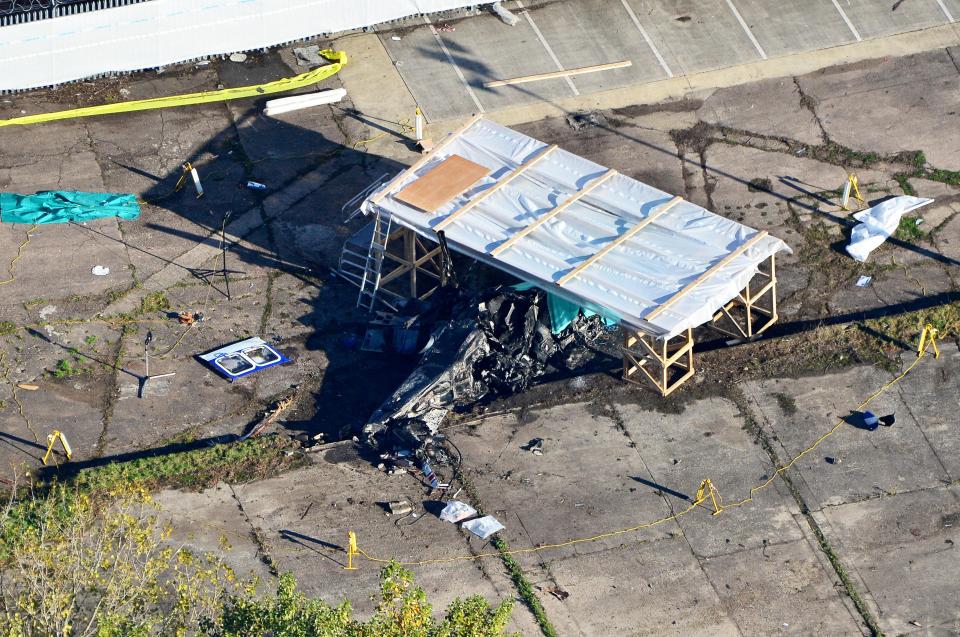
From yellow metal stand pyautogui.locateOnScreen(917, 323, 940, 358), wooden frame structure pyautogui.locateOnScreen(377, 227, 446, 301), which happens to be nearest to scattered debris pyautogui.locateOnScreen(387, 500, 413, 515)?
wooden frame structure pyautogui.locateOnScreen(377, 227, 446, 301)

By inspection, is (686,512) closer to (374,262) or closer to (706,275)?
(706,275)

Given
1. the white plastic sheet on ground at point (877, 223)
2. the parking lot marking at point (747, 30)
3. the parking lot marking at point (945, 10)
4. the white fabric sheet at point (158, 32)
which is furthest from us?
the parking lot marking at point (945, 10)

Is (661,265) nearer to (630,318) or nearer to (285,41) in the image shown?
(630,318)

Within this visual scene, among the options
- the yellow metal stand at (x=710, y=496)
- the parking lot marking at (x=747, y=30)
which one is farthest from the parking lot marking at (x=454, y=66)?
the yellow metal stand at (x=710, y=496)

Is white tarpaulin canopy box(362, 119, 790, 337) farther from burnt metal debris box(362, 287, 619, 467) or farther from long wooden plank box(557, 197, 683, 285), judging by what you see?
burnt metal debris box(362, 287, 619, 467)

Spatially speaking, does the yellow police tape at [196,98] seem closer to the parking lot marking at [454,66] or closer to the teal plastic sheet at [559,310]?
the parking lot marking at [454,66]

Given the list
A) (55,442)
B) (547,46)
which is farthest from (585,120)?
(55,442)
